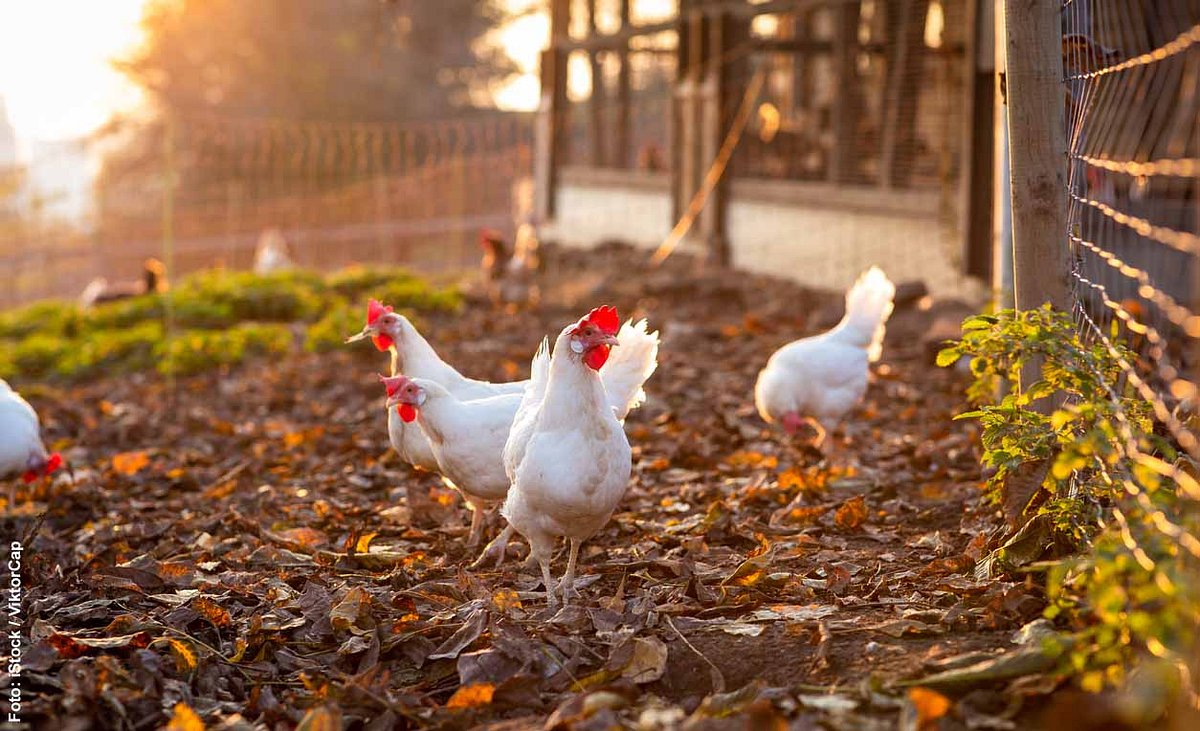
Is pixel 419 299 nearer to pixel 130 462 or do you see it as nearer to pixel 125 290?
pixel 125 290

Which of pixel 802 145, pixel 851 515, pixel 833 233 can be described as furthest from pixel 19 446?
pixel 802 145

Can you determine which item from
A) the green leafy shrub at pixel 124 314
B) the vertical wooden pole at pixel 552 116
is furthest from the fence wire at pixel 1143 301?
the green leafy shrub at pixel 124 314

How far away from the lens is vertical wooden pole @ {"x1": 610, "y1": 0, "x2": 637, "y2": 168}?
15.7 meters

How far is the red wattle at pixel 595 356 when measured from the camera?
3723 millimetres

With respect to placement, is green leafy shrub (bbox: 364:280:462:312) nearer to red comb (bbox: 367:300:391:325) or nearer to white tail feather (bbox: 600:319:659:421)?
red comb (bbox: 367:300:391:325)

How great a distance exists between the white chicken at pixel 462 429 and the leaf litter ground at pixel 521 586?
327 millimetres

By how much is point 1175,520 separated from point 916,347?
18.5 feet

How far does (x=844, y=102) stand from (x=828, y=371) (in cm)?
591

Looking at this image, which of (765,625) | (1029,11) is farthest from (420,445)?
(1029,11)

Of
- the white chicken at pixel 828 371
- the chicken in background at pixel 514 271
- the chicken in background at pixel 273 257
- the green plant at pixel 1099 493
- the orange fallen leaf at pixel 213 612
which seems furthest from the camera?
the chicken in background at pixel 273 257

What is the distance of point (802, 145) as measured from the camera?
14219 mm

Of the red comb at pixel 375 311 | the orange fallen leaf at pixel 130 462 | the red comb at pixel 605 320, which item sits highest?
the red comb at pixel 605 320

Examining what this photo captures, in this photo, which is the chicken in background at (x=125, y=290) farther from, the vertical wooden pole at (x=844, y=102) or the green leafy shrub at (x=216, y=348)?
the vertical wooden pole at (x=844, y=102)

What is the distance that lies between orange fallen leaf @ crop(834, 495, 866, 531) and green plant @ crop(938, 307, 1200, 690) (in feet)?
2.54
